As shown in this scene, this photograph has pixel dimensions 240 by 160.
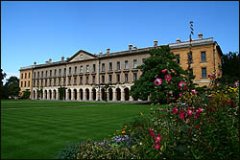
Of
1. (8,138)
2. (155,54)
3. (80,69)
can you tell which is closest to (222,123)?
(8,138)

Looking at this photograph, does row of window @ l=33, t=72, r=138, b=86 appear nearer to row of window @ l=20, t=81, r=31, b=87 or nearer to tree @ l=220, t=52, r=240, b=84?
row of window @ l=20, t=81, r=31, b=87

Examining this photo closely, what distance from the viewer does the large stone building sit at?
44406mm

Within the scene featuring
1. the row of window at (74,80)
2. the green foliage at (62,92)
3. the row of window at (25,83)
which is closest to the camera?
the row of window at (74,80)

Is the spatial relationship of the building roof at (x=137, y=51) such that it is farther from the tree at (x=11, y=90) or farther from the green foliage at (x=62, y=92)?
the tree at (x=11, y=90)

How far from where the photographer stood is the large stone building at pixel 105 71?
4441 cm

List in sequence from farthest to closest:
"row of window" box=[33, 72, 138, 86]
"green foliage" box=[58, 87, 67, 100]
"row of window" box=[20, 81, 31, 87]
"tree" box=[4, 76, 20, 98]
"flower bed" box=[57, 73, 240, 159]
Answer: "row of window" box=[20, 81, 31, 87] < "green foliage" box=[58, 87, 67, 100] < "row of window" box=[33, 72, 138, 86] < "tree" box=[4, 76, 20, 98] < "flower bed" box=[57, 73, 240, 159]

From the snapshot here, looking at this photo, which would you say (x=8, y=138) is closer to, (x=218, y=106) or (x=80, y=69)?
(x=218, y=106)

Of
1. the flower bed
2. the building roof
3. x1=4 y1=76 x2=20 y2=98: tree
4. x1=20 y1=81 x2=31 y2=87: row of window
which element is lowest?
the flower bed

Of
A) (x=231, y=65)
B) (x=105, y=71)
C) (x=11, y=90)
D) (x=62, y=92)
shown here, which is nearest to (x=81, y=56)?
(x=105, y=71)

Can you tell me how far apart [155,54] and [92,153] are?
34.6 meters

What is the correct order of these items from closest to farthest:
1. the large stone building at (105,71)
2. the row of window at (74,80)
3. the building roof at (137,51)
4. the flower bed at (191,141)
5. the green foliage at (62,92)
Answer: the flower bed at (191,141)
the building roof at (137,51)
the large stone building at (105,71)
the row of window at (74,80)
the green foliage at (62,92)

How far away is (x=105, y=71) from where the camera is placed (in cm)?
6141

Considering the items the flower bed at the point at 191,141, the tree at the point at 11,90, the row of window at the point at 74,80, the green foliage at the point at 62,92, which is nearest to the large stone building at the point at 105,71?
the row of window at the point at 74,80

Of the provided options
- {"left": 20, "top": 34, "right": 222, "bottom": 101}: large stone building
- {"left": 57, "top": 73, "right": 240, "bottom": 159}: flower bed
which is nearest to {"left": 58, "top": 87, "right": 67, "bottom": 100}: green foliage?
{"left": 20, "top": 34, "right": 222, "bottom": 101}: large stone building
